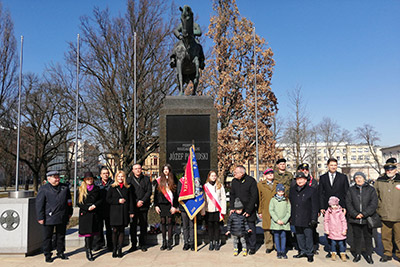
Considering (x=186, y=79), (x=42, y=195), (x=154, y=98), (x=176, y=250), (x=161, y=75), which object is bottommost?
(x=176, y=250)

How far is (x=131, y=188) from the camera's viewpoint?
6.72 metres

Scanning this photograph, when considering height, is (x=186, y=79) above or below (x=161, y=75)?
below

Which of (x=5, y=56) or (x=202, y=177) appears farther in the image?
(x=5, y=56)

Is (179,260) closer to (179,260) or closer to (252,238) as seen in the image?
(179,260)

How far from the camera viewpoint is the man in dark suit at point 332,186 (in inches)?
260

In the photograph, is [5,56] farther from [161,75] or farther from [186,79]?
[186,79]

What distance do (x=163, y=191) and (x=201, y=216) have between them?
123 cm

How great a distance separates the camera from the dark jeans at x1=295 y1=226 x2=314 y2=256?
20.1ft

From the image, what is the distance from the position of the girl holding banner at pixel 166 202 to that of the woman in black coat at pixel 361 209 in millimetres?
3709

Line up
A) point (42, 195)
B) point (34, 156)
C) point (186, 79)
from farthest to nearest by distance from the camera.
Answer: point (34, 156), point (186, 79), point (42, 195)

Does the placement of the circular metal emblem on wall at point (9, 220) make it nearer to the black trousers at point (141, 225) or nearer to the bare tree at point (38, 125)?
the black trousers at point (141, 225)

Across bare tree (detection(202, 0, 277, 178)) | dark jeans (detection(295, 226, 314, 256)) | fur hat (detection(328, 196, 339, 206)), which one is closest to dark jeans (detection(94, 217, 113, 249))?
dark jeans (detection(295, 226, 314, 256))

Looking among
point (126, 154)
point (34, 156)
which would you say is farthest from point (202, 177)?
point (34, 156)

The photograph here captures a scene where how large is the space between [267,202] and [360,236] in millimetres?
1943
